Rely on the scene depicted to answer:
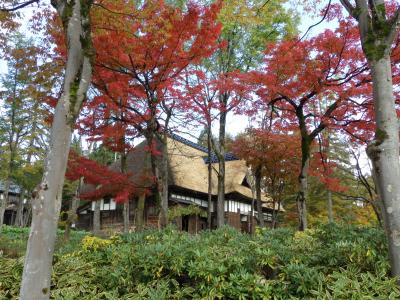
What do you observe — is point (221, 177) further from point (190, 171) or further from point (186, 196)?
point (190, 171)

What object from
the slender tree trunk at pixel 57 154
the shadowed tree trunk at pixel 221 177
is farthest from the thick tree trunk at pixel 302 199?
the slender tree trunk at pixel 57 154

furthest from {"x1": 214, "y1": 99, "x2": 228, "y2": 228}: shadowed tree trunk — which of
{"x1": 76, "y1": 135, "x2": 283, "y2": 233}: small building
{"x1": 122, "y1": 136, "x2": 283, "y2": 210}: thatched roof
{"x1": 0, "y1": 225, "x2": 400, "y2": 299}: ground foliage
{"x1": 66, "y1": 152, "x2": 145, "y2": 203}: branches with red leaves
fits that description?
{"x1": 0, "y1": 225, "x2": 400, "y2": 299}: ground foliage

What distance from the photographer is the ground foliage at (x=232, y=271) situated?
3801 mm

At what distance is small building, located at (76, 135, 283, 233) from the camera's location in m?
20.7

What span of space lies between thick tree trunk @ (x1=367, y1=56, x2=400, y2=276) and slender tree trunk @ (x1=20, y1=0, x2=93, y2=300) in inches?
129

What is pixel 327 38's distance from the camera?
1049cm

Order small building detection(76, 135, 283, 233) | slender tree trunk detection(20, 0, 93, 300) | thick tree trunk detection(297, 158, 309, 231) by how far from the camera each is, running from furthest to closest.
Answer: small building detection(76, 135, 283, 233)
thick tree trunk detection(297, 158, 309, 231)
slender tree trunk detection(20, 0, 93, 300)

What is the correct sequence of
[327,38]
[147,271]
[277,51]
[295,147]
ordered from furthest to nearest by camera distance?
[295,147], [277,51], [327,38], [147,271]

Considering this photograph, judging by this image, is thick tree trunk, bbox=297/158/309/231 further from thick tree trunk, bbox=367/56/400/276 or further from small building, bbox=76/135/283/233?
small building, bbox=76/135/283/233

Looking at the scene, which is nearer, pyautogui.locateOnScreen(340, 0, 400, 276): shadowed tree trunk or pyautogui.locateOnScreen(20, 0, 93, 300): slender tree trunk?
pyautogui.locateOnScreen(20, 0, 93, 300): slender tree trunk

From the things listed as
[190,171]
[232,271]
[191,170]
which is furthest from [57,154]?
[191,170]

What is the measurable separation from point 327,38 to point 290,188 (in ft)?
44.2

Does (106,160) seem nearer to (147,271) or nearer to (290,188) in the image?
(290,188)

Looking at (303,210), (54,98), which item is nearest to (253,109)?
(303,210)
